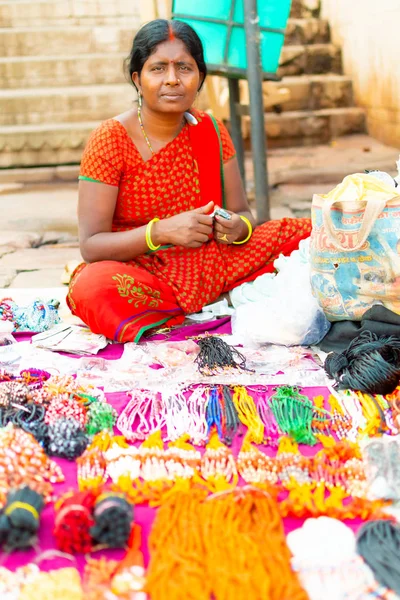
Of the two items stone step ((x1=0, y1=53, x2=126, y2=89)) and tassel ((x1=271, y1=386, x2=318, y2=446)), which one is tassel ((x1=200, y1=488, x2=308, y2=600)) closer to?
tassel ((x1=271, y1=386, x2=318, y2=446))

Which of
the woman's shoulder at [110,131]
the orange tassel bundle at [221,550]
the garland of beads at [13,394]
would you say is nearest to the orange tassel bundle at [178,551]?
the orange tassel bundle at [221,550]

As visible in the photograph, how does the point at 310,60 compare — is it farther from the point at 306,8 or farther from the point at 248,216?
the point at 248,216

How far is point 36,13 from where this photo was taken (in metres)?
8.02

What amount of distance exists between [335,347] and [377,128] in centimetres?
499

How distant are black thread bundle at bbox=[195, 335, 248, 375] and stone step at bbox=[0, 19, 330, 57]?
590 cm

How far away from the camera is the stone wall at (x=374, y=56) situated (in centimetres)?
658

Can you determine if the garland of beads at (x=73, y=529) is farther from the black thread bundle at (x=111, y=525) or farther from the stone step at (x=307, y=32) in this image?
the stone step at (x=307, y=32)

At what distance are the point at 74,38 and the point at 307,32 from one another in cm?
250

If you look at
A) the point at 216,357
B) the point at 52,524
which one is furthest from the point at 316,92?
the point at 52,524

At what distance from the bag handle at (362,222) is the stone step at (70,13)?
6219mm

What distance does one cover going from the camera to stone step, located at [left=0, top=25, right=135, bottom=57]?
25.3ft

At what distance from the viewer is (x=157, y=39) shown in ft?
9.37

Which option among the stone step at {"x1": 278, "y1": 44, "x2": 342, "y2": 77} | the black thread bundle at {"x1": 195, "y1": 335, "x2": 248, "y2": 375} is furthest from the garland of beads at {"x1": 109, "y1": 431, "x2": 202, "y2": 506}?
the stone step at {"x1": 278, "y1": 44, "x2": 342, "y2": 77}

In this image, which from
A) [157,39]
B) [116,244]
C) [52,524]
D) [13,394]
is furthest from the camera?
[116,244]
